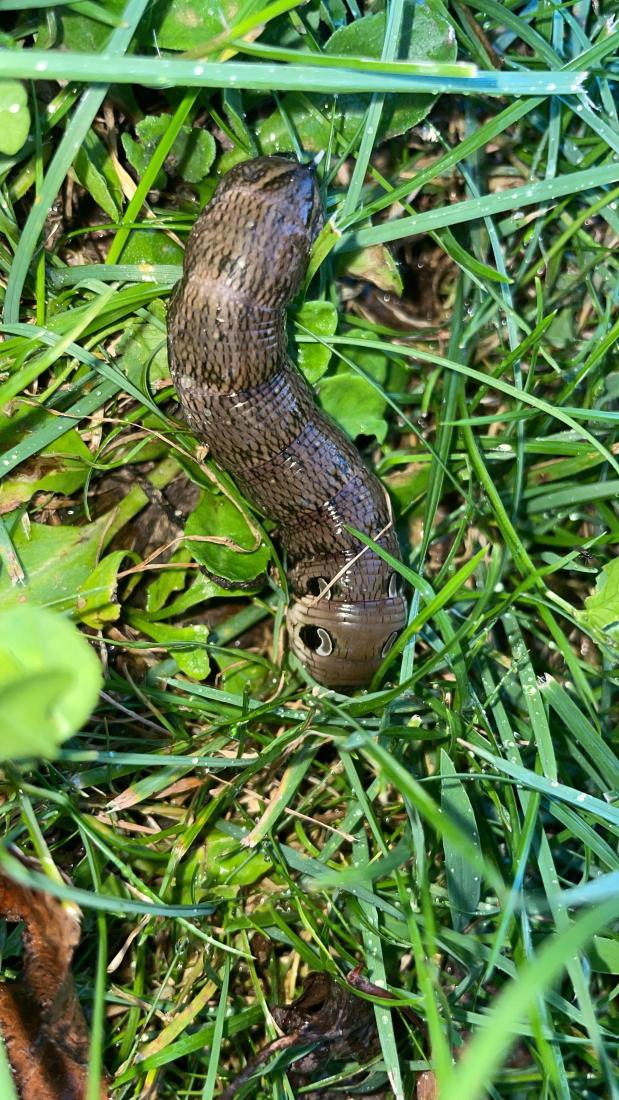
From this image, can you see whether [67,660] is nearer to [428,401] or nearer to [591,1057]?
[428,401]

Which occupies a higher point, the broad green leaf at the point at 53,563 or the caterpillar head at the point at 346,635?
the broad green leaf at the point at 53,563

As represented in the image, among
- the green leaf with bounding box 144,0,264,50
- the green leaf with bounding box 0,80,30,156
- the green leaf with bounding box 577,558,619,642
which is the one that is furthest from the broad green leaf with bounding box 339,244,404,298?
the green leaf with bounding box 577,558,619,642

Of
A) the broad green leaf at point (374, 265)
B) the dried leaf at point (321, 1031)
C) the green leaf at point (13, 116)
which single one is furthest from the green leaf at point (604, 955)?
the green leaf at point (13, 116)

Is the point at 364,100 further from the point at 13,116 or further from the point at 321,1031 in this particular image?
the point at 321,1031

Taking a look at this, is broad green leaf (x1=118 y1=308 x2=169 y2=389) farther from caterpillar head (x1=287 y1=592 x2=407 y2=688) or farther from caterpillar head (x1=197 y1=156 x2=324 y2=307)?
caterpillar head (x1=287 y1=592 x2=407 y2=688)

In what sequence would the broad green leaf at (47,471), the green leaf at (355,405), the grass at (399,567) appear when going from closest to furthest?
Answer: the grass at (399,567) → the broad green leaf at (47,471) → the green leaf at (355,405)

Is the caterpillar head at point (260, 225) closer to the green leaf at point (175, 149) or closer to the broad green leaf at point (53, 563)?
the green leaf at point (175, 149)
